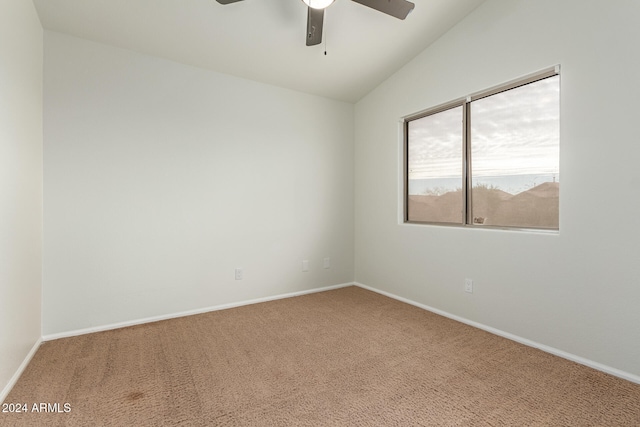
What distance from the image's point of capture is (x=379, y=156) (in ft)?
12.2

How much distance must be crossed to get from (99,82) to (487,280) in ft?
11.9

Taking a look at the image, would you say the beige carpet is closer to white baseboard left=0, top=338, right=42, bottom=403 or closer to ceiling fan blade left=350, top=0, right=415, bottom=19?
white baseboard left=0, top=338, right=42, bottom=403

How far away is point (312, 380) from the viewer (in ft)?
6.05

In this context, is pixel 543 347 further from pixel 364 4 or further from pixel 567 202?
pixel 364 4

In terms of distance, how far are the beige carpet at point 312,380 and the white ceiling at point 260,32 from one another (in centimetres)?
241

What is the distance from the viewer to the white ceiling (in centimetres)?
230

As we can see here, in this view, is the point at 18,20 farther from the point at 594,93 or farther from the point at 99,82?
the point at 594,93

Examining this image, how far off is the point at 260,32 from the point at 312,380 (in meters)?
2.67

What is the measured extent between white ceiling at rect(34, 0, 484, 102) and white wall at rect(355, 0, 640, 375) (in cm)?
38

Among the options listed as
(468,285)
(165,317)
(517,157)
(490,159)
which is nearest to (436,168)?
(490,159)

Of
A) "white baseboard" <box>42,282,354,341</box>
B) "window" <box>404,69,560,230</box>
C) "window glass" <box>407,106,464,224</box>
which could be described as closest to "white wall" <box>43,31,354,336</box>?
"white baseboard" <box>42,282,354,341</box>

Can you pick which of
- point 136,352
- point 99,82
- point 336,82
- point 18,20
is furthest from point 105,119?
point 336,82

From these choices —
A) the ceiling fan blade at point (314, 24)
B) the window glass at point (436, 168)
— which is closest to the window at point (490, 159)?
the window glass at point (436, 168)

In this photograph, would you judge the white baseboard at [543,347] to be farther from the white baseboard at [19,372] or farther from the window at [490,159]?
the white baseboard at [19,372]
